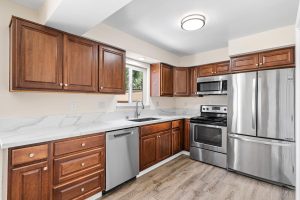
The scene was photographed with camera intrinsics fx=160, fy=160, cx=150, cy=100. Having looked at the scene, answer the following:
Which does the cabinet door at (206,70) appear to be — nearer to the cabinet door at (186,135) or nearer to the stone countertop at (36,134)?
the cabinet door at (186,135)

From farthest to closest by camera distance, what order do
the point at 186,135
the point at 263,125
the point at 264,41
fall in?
the point at 186,135 < the point at 264,41 < the point at 263,125

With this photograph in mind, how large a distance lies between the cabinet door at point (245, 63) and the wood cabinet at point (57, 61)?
2111 mm

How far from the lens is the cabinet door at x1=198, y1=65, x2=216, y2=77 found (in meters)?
3.62

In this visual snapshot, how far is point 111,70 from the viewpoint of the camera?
8.24ft

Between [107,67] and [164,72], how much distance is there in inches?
65.0

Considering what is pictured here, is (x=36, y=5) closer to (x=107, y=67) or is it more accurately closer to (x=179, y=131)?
(x=107, y=67)

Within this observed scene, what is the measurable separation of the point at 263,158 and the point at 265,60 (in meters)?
1.59

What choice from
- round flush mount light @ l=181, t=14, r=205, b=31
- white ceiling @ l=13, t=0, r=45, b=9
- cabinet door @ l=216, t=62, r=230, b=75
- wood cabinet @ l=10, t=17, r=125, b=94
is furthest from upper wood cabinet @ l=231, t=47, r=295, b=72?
white ceiling @ l=13, t=0, r=45, b=9

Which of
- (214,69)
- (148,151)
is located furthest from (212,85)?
(148,151)

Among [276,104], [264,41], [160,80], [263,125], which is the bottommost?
[263,125]

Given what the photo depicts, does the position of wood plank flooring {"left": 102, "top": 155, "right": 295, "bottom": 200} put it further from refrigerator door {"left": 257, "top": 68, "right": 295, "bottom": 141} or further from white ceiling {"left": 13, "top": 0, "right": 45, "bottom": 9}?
white ceiling {"left": 13, "top": 0, "right": 45, "bottom": 9}

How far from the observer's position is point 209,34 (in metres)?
2.83

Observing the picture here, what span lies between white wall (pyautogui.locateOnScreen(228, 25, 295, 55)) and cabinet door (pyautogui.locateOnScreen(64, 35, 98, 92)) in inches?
96.9

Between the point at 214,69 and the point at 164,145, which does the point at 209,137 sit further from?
the point at 214,69
